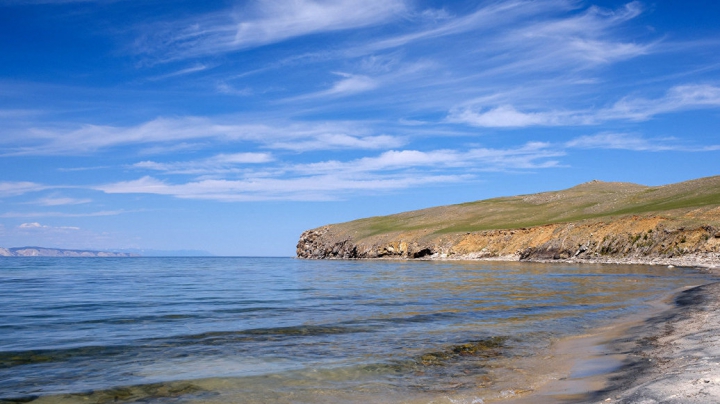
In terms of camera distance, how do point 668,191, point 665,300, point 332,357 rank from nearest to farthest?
point 332,357 → point 665,300 → point 668,191

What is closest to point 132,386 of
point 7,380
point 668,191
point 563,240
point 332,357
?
point 7,380

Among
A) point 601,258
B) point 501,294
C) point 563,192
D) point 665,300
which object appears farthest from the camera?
point 563,192

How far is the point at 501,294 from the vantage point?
26.2 metres

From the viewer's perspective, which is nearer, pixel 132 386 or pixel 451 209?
pixel 132 386

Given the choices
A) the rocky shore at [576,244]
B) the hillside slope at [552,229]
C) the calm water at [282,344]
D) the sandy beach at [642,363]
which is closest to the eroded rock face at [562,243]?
the rocky shore at [576,244]

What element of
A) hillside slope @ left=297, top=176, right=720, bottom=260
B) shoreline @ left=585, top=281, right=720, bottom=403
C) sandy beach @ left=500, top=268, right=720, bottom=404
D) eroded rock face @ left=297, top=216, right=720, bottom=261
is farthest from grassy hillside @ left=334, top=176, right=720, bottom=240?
sandy beach @ left=500, top=268, right=720, bottom=404

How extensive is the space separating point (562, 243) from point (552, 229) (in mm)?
6682

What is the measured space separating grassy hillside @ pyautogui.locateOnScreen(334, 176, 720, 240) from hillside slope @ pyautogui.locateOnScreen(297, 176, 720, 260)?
25 cm

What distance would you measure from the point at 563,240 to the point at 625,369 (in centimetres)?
6442

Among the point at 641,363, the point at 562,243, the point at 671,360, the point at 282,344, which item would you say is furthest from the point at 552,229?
the point at 671,360

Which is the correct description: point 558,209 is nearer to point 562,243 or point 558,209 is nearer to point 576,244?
point 562,243

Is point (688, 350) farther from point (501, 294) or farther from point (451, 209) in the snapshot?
point (451, 209)

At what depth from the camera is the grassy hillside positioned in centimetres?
7175

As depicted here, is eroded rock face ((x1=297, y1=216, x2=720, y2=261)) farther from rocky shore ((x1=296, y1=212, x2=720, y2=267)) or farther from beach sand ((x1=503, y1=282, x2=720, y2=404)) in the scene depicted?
beach sand ((x1=503, y1=282, x2=720, y2=404))
